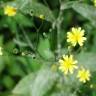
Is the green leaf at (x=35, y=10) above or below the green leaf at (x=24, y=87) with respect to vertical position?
above

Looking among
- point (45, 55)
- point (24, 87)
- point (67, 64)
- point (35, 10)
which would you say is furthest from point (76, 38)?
point (24, 87)

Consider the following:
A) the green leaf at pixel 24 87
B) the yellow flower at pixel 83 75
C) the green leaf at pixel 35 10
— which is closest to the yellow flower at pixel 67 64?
the yellow flower at pixel 83 75

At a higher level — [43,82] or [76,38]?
[76,38]

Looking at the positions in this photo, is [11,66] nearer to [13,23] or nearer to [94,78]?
[13,23]

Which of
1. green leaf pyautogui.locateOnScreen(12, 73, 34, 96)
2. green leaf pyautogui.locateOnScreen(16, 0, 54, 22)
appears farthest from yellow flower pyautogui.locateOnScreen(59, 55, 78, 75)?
green leaf pyautogui.locateOnScreen(12, 73, 34, 96)

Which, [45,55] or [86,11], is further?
[45,55]

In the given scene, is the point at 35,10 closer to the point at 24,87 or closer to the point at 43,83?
the point at 43,83

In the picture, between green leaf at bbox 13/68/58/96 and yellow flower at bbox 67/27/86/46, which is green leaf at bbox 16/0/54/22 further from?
green leaf at bbox 13/68/58/96

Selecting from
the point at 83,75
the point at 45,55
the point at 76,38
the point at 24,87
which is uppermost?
the point at 76,38

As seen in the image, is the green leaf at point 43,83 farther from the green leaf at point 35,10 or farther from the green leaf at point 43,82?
the green leaf at point 35,10
